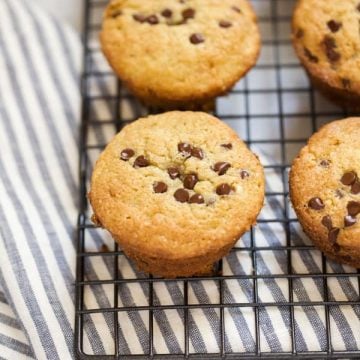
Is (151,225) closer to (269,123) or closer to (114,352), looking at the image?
(114,352)

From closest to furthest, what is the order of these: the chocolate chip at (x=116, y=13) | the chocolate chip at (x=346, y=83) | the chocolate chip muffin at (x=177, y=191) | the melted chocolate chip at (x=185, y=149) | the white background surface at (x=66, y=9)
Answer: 1. the chocolate chip muffin at (x=177, y=191)
2. the melted chocolate chip at (x=185, y=149)
3. the chocolate chip at (x=346, y=83)
4. the chocolate chip at (x=116, y=13)
5. the white background surface at (x=66, y=9)

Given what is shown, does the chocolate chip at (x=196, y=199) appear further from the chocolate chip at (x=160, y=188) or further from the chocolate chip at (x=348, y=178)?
the chocolate chip at (x=348, y=178)

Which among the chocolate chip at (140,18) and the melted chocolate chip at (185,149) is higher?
the chocolate chip at (140,18)

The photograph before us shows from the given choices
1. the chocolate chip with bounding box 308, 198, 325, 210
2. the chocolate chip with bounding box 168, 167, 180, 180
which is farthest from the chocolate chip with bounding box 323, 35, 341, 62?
the chocolate chip with bounding box 168, 167, 180, 180

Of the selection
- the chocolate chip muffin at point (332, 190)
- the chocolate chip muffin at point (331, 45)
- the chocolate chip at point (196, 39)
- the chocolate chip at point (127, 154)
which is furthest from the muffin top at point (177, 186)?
→ the chocolate chip muffin at point (331, 45)

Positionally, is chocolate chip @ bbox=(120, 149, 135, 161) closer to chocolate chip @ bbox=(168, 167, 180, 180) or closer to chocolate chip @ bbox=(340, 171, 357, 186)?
chocolate chip @ bbox=(168, 167, 180, 180)

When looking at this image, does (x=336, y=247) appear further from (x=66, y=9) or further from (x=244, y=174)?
(x=66, y=9)

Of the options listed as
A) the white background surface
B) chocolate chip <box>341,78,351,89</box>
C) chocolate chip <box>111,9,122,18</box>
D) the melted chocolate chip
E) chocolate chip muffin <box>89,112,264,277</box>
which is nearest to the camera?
chocolate chip muffin <box>89,112,264,277</box>

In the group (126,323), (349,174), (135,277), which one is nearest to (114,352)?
(126,323)
